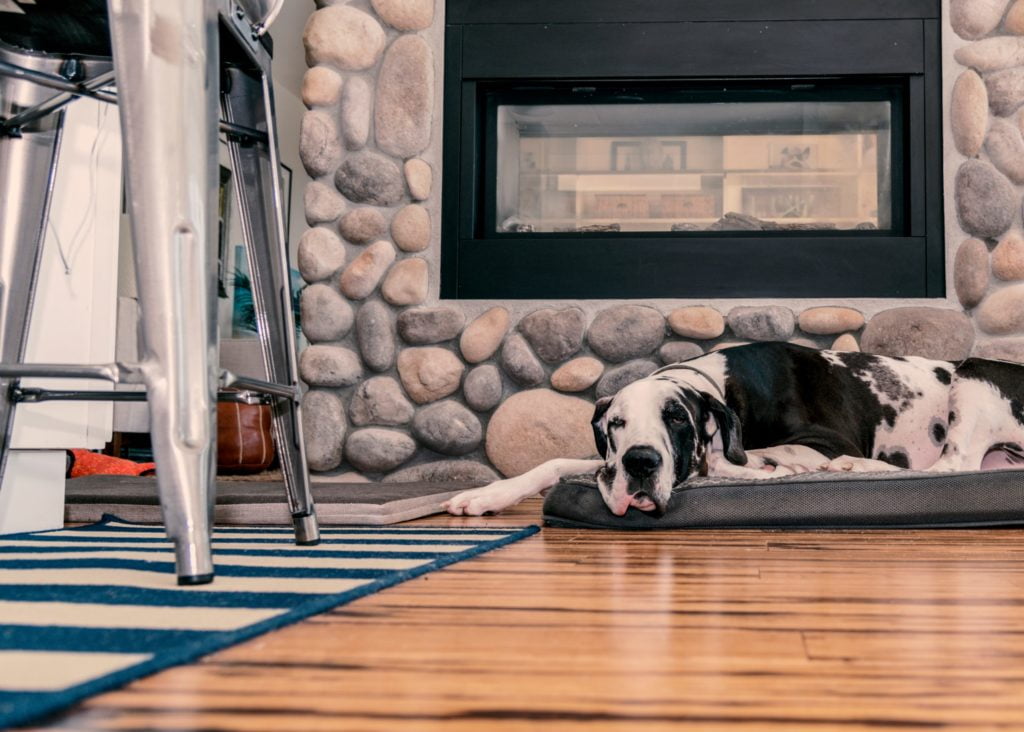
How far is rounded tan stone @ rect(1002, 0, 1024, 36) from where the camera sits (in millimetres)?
3023

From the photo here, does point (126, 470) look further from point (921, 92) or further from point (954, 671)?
point (954, 671)

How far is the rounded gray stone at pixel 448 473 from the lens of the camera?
10.3ft

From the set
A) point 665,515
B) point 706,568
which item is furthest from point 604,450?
point 706,568

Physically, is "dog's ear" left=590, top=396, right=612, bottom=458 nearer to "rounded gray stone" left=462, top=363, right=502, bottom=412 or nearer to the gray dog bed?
the gray dog bed

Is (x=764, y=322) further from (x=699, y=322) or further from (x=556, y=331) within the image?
(x=556, y=331)

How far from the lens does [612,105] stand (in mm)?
3291

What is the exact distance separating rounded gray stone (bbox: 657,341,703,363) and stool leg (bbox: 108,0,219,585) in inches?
85.9

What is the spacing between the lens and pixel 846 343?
3021mm

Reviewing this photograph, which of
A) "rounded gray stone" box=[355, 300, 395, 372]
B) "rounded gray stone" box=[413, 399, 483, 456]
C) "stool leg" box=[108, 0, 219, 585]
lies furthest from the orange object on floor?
"stool leg" box=[108, 0, 219, 585]

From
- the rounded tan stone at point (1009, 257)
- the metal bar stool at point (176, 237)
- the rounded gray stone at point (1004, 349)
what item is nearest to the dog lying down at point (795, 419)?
the rounded gray stone at point (1004, 349)

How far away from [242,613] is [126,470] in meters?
2.66

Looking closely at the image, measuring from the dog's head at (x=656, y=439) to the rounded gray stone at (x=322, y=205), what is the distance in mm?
1421

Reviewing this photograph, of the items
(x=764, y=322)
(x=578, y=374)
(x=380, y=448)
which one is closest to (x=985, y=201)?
(x=764, y=322)

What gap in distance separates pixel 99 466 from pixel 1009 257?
2759mm
